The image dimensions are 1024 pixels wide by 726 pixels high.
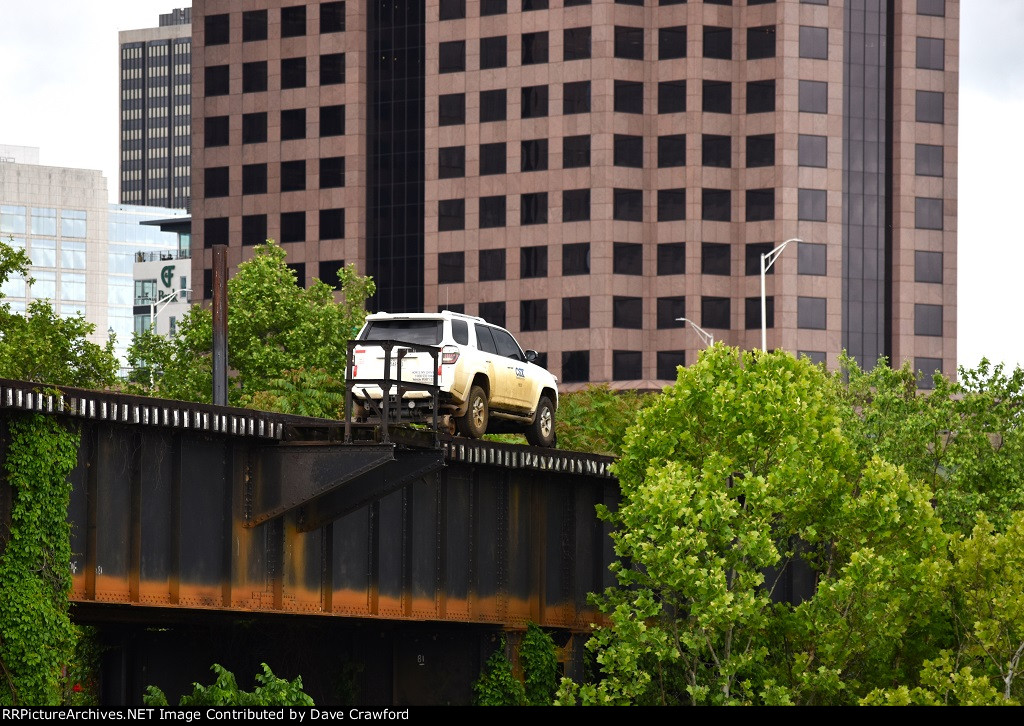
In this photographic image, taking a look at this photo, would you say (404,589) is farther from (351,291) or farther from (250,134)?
(250,134)

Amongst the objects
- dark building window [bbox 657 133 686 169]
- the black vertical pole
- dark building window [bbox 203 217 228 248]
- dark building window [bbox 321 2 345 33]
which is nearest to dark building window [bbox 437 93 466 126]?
dark building window [bbox 321 2 345 33]

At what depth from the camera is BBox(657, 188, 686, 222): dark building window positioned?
4500 inches

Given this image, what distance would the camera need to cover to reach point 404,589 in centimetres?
3444

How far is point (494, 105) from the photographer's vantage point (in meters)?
116

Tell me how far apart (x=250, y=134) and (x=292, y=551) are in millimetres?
94904

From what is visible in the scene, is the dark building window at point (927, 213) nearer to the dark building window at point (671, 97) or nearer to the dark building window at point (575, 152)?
the dark building window at point (671, 97)

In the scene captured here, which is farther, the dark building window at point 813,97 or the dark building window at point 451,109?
the dark building window at point 451,109

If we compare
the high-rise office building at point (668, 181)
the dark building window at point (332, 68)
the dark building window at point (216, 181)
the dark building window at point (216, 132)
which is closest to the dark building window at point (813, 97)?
the high-rise office building at point (668, 181)

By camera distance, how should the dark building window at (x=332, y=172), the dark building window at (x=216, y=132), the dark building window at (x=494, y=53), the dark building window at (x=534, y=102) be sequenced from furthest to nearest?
the dark building window at (x=216, y=132)
the dark building window at (x=332, y=172)
the dark building window at (x=494, y=53)
the dark building window at (x=534, y=102)

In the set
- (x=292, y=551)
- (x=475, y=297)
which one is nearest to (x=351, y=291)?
(x=475, y=297)

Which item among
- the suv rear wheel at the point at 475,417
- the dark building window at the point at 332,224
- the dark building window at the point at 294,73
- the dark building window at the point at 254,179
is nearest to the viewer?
the suv rear wheel at the point at 475,417

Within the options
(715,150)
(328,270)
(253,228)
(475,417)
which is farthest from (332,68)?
(475,417)

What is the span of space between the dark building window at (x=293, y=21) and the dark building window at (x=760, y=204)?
3273 cm

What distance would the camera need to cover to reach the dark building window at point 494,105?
11606cm
